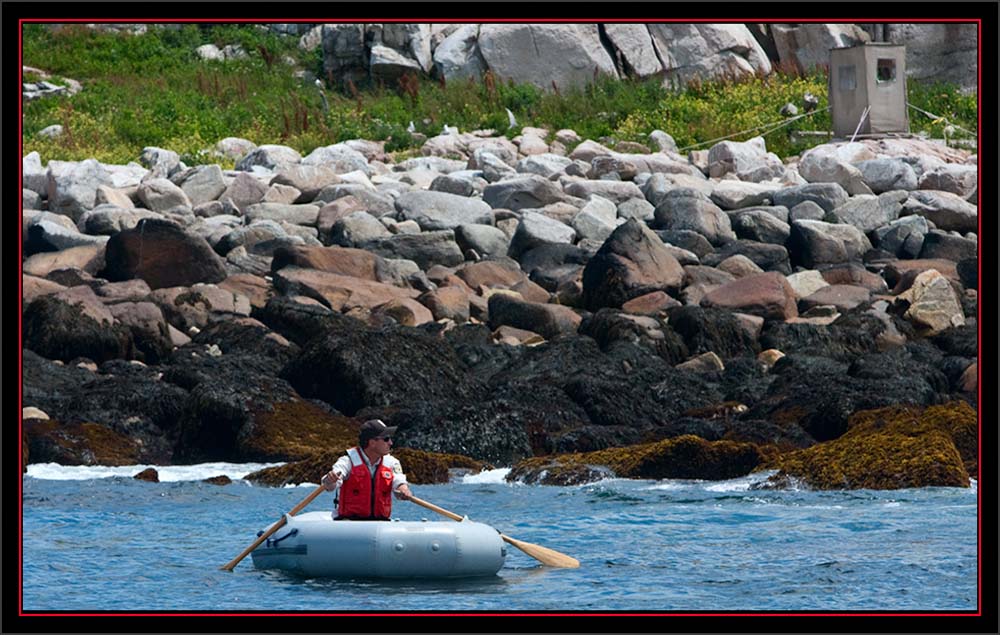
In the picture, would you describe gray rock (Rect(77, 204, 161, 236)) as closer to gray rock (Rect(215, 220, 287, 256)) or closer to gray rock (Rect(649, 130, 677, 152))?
gray rock (Rect(215, 220, 287, 256))

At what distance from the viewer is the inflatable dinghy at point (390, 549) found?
32.2ft

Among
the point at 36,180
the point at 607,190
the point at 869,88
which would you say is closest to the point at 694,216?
the point at 607,190

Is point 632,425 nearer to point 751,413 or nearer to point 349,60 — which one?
point 751,413

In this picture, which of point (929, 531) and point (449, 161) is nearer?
point (929, 531)

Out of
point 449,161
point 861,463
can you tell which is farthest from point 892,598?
point 449,161

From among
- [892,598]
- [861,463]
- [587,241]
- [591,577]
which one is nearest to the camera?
[892,598]

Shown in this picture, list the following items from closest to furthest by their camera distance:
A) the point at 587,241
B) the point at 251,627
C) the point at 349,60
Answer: the point at 251,627 < the point at 587,241 < the point at 349,60

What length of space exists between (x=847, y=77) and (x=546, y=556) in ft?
69.0

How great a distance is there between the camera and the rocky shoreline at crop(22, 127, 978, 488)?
1536 centimetres

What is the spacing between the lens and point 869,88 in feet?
97.7

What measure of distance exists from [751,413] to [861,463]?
2.47 metres

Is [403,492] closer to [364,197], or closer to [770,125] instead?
[364,197]

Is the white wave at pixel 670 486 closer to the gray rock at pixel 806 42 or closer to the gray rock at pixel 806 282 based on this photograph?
the gray rock at pixel 806 282

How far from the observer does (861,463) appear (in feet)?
44.9
